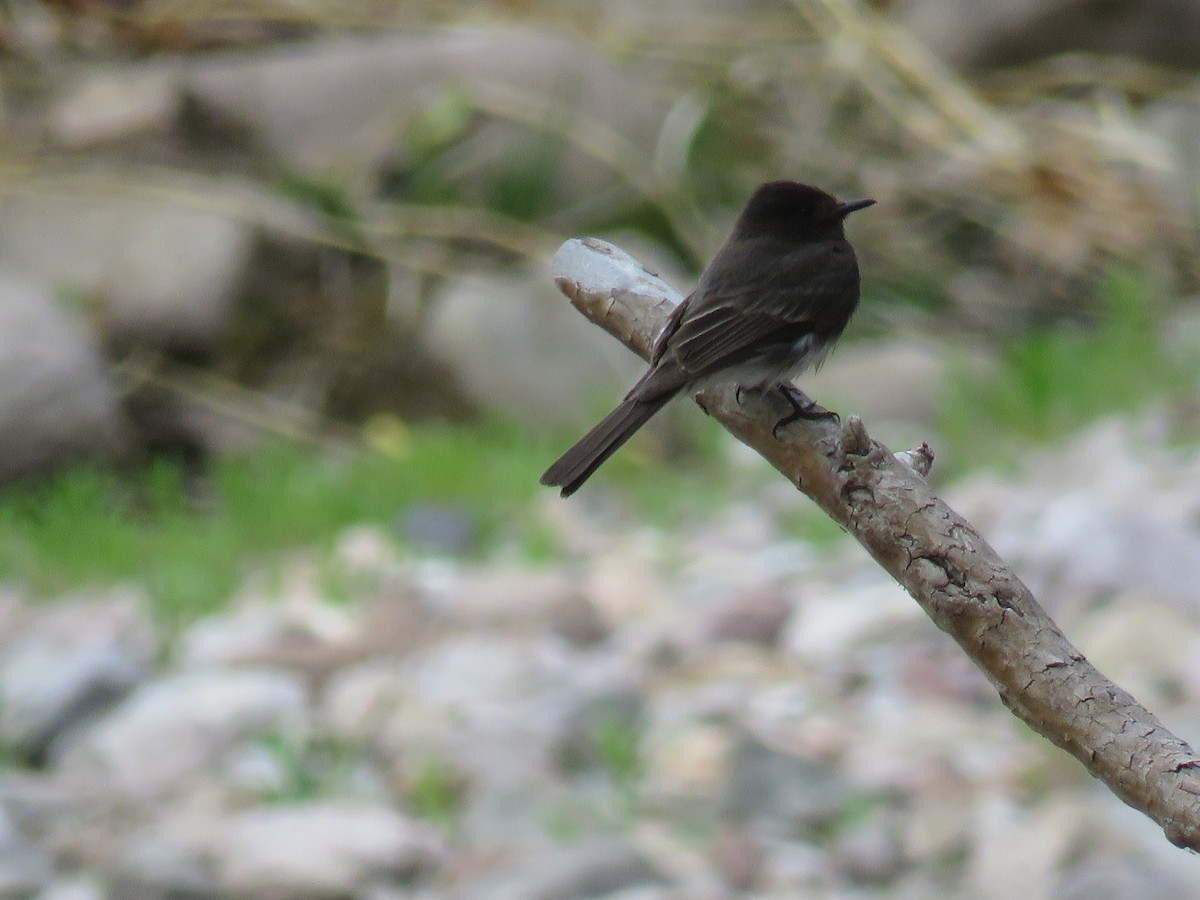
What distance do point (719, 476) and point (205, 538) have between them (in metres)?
2.01

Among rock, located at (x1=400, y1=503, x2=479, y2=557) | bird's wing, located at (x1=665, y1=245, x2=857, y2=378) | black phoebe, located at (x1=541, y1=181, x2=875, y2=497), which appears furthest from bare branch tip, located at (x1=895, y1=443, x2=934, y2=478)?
rock, located at (x1=400, y1=503, x2=479, y2=557)

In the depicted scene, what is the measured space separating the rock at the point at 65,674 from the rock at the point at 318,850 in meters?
0.84

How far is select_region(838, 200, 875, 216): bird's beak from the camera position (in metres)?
3.27

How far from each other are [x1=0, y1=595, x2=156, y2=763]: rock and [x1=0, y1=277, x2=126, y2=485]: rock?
4.99 ft

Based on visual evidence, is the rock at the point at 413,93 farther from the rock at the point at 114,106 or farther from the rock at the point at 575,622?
the rock at the point at 575,622

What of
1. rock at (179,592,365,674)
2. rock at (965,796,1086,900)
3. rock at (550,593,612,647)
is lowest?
rock at (965,796,1086,900)

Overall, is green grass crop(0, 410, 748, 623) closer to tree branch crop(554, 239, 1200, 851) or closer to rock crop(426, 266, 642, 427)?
rock crop(426, 266, 642, 427)

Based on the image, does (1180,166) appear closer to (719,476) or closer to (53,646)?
(719,476)

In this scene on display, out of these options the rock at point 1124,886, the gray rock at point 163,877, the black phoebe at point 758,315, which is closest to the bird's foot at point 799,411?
the black phoebe at point 758,315

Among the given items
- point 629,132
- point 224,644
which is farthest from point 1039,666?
point 629,132

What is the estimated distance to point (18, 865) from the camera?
3822 millimetres

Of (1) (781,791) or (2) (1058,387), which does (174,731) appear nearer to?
(1) (781,791)

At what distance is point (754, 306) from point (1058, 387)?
12.8 ft

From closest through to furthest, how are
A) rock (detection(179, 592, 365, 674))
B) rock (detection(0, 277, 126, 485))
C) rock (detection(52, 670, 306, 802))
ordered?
rock (detection(52, 670, 306, 802)), rock (detection(179, 592, 365, 674)), rock (detection(0, 277, 126, 485))
